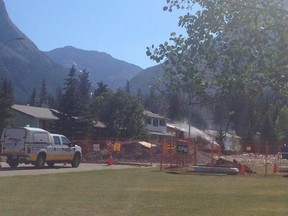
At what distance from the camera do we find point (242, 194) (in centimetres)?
2011

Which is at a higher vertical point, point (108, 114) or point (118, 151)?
point (108, 114)

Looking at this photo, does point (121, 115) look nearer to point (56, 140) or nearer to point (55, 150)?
point (56, 140)

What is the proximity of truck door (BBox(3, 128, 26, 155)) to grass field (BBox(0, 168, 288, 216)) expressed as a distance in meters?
10.9

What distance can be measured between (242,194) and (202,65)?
38.5 feet

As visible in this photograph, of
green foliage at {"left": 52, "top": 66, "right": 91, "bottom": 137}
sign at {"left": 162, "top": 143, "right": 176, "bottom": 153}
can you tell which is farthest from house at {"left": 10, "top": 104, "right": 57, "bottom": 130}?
sign at {"left": 162, "top": 143, "right": 176, "bottom": 153}

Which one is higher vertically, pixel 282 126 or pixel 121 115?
pixel 282 126

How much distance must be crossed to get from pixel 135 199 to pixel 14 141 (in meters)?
19.0

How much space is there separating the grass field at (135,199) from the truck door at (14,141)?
35.8ft

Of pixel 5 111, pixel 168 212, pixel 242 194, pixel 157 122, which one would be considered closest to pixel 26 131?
pixel 242 194

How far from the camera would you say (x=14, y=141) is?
115 ft

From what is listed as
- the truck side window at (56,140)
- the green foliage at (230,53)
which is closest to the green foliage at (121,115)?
the truck side window at (56,140)

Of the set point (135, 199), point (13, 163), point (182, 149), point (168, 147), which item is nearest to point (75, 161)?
Answer: point (13, 163)

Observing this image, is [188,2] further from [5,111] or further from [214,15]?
[5,111]

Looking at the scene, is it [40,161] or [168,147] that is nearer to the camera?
[40,161]
